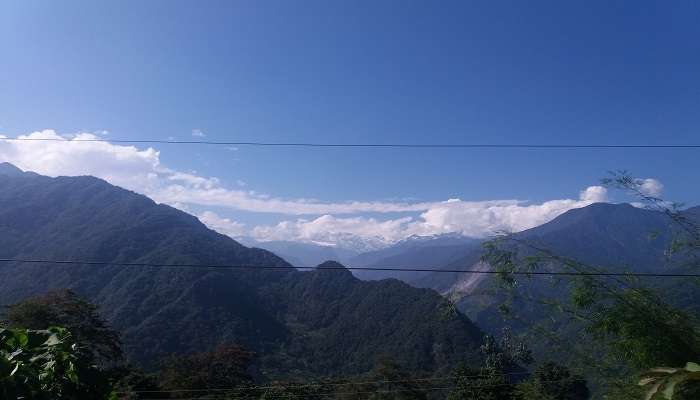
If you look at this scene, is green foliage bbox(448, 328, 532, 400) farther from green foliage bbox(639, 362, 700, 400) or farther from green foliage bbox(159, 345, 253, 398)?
green foliage bbox(639, 362, 700, 400)

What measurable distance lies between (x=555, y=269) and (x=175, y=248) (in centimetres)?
10925

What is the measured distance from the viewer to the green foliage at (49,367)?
6.57 feet

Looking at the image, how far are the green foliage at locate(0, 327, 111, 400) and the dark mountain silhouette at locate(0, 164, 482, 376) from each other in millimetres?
55470

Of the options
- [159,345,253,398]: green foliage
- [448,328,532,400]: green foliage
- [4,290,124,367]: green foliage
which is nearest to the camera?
[448,328,532,400]: green foliage

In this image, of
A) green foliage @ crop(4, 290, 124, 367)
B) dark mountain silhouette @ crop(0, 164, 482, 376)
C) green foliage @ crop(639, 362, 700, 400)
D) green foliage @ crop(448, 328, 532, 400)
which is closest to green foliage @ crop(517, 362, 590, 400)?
green foliage @ crop(448, 328, 532, 400)

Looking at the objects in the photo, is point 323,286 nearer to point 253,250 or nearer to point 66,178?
point 253,250

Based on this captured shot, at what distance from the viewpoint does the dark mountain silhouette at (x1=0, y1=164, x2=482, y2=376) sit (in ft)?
218

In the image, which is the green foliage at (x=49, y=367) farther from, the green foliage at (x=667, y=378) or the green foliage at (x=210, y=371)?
the green foliage at (x=210, y=371)

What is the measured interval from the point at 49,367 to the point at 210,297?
8694cm

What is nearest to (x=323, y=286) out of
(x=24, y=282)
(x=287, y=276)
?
(x=287, y=276)

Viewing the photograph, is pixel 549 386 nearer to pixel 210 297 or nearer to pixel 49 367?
pixel 49 367

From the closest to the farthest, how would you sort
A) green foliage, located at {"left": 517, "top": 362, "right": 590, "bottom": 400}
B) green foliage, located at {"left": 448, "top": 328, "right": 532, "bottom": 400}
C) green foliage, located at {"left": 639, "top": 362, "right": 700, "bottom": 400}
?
1. green foliage, located at {"left": 639, "top": 362, "right": 700, "bottom": 400}
2. green foliage, located at {"left": 517, "top": 362, "right": 590, "bottom": 400}
3. green foliage, located at {"left": 448, "top": 328, "right": 532, "bottom": 400}

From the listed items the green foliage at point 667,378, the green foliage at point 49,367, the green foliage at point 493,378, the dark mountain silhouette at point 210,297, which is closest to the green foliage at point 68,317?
the green foliage at point 493,378

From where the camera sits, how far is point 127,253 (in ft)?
355
